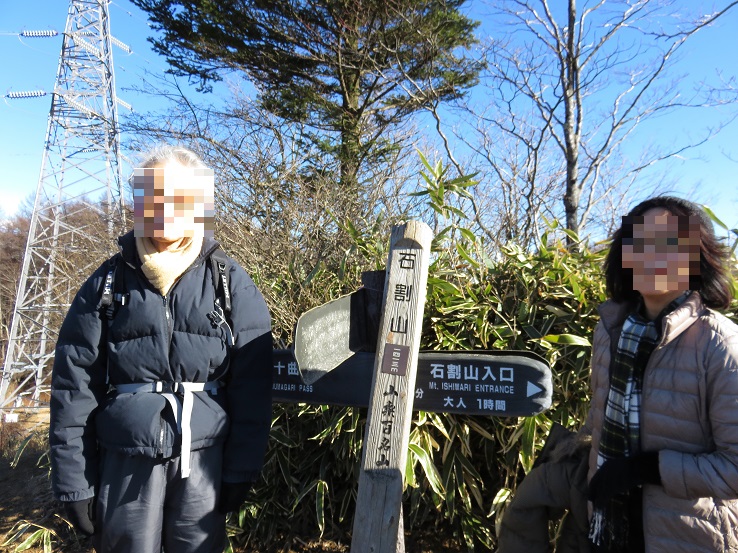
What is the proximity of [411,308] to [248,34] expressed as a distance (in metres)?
9.71

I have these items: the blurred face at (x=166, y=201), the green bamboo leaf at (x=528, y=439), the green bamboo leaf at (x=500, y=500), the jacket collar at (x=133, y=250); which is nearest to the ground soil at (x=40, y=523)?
the green bamboo leaf at (x=500, y=500)

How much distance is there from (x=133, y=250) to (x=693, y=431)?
1766 millimetres

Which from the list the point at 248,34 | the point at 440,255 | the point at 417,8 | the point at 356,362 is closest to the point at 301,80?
the point at 248,34

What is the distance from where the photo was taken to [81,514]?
1.58 metres

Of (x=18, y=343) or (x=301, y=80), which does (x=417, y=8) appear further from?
(x=18, y=343)

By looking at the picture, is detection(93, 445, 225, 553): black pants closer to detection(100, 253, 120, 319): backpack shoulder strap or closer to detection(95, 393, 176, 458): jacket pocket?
detection(95, 393, 176, 458): jacket pocket

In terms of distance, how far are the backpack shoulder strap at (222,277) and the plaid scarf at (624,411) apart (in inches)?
49.4

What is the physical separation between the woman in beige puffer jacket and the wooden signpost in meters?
0.36

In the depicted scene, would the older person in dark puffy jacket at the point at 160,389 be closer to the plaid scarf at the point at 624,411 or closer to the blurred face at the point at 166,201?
the blurred face at the point at 166,201

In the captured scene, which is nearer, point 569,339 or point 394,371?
point 394,371

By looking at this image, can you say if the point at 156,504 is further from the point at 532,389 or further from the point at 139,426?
the point at 532,389

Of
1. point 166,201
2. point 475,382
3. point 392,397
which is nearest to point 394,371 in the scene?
point 392,397

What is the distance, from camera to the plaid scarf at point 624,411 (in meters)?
1.44

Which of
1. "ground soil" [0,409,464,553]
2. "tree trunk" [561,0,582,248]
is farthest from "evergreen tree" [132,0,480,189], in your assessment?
"ground soil" [0,409,464,553]
